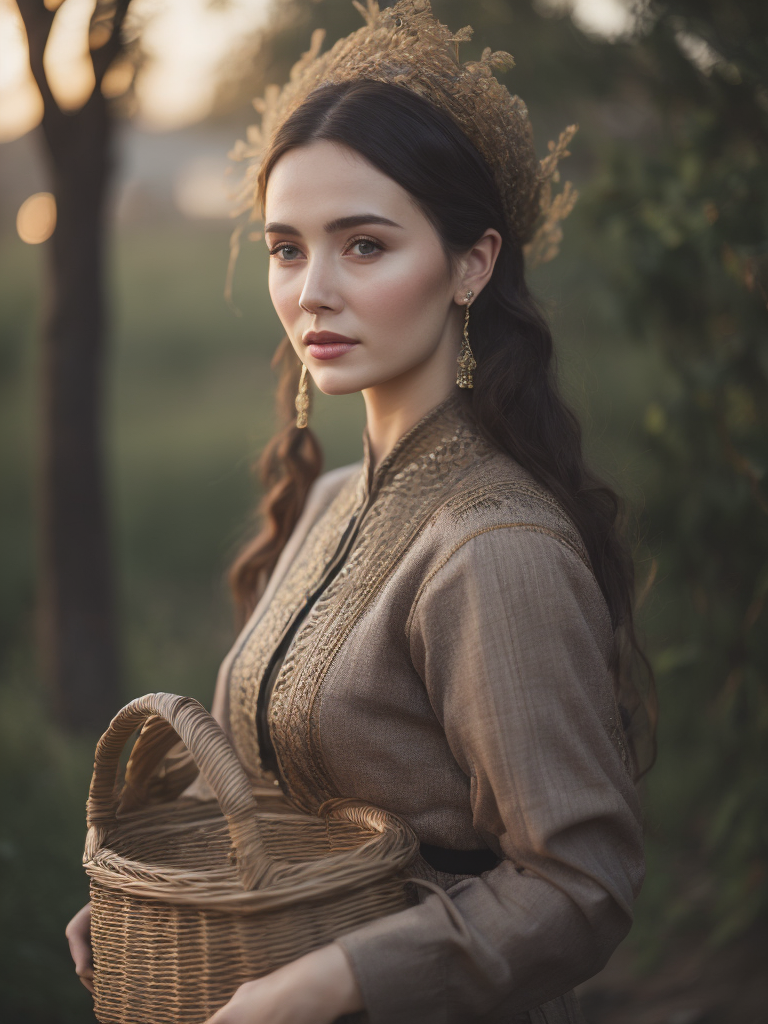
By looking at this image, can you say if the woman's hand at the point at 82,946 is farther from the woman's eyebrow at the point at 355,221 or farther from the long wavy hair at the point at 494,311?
the woman's eyebrow at the point at 355,221

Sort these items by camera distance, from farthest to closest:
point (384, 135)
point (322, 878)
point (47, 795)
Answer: point (47, 795) → point (384, 135) → point (322, 878)

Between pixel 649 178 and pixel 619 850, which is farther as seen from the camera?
pixel 649 178

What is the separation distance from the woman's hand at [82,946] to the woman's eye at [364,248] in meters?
1.01

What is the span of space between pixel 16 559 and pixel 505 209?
3.98 meters

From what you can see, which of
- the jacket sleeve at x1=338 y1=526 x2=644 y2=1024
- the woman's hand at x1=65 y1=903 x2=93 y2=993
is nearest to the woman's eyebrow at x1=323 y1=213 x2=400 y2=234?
the jacket sleeve at x1=338 y1=526 x2=644 y2=1024

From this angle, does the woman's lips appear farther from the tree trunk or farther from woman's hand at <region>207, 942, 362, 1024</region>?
the tree trunk

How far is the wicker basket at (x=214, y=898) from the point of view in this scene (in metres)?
1.07

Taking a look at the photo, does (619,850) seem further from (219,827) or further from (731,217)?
(731,217)

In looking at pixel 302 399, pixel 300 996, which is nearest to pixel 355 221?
pixel 302 399

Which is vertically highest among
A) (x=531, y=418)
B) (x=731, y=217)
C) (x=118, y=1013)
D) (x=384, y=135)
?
(x=384, y=135)

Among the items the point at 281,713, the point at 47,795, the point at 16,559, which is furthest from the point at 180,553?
the point at 281,713

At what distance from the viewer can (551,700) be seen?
1.11 meters

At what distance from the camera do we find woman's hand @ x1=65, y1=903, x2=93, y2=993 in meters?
1.35

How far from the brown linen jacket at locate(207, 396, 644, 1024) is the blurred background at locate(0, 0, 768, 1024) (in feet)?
1.29
